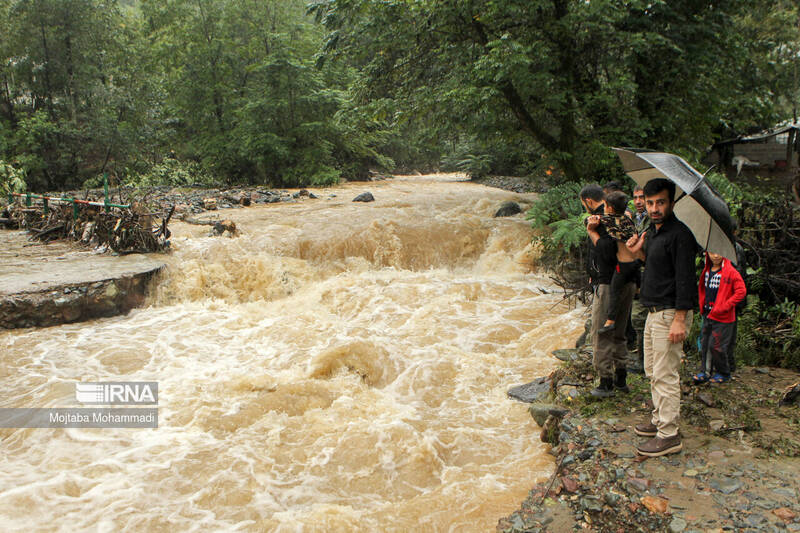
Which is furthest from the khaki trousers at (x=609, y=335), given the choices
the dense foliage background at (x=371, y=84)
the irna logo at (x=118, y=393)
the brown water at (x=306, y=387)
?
the dense foliage background at (x=371, y=84)

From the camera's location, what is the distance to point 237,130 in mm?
24422

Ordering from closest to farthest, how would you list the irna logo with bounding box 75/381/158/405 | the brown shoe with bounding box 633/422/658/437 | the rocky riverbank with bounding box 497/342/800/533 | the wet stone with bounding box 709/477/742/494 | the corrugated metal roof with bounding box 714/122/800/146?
the rocky riverbank with bounding box 497/342/800/533, the wet stone with bounding box 709/477/742/494, the brown shoe with bounding box 633/422/658/437, the irna logo with bounding box 75/381/158/405, the corrugated metal roof with bounding box 714/122/800/146

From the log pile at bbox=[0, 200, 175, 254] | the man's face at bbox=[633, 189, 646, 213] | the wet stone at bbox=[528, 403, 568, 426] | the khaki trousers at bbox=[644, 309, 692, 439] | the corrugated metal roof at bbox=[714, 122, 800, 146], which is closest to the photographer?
the khaki trousers at bbox=[644, 309, 692, 439]

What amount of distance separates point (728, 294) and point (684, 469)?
6.21ft

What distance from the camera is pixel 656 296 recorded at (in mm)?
3432

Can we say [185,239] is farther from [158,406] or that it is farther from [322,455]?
[322,455]

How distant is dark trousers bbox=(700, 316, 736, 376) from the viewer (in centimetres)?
448

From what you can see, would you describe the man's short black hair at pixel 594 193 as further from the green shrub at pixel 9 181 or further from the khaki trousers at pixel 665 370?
the green shrub at pixel 9 181

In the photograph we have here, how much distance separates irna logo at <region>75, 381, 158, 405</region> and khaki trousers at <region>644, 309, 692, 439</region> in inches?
207

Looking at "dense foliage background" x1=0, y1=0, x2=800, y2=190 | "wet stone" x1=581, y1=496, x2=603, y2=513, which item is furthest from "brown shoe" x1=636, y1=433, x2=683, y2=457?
"dense foliage background" x1=0, y1=0, x2=800, y2=190

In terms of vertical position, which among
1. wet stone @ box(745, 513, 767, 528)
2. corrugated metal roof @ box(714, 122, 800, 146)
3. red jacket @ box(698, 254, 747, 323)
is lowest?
wet stone @ box(745, 513, 767, 528)

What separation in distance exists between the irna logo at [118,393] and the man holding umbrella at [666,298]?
17.3ft

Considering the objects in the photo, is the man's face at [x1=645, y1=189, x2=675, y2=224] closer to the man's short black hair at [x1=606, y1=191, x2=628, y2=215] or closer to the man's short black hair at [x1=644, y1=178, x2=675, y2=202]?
the man's short black hair at [x1=644, y1=178, x2=675, y2=202]

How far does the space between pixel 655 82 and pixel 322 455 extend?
36.0 feet
